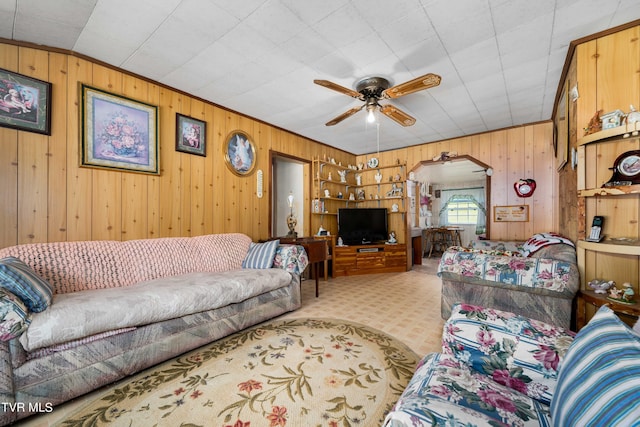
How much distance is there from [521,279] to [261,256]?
2564mm

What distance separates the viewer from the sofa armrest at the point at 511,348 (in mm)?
936

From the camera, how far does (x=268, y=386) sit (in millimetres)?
1603

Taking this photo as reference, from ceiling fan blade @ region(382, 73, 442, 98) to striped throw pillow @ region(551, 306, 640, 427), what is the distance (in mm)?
1909

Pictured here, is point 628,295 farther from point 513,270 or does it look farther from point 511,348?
point 511,348

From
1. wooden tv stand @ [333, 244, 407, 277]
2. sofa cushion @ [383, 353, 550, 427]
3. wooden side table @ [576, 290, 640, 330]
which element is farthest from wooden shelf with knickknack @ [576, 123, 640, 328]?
wooden tv stand @ [333, 244, 407, 277]

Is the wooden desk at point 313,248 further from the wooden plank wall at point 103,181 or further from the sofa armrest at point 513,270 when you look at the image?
the sofa armrest at point 513,270

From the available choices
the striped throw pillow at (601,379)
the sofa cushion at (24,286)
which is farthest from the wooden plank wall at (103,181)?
the striped throw pillow at (601,379)

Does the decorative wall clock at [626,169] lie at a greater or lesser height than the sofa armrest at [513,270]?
greater

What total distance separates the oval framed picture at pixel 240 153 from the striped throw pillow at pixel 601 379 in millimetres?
3566

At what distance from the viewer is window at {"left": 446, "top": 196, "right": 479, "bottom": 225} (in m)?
8.35

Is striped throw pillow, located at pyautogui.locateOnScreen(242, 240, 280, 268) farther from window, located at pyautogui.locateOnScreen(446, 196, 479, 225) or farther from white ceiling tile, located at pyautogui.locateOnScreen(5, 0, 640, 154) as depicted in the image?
window, located at pyautogui.locateOnScreen(446, 196, 479, 225)

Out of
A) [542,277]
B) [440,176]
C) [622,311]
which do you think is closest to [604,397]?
[622,311]

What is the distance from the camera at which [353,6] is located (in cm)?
179

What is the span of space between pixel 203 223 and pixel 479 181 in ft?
27.3
